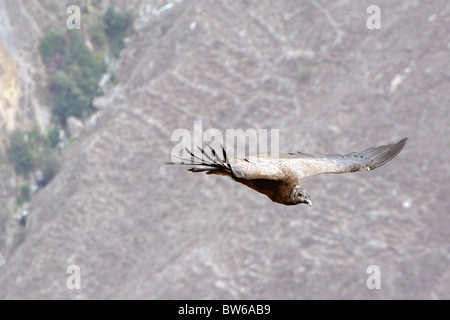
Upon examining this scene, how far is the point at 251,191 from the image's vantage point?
61906 millimetres

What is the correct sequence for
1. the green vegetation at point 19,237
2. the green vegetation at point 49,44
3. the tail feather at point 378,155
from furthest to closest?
the green vegetation at point 49,44
the green vegetation at point 19,237
the tail feather at point 378,155

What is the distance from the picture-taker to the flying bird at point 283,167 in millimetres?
13781

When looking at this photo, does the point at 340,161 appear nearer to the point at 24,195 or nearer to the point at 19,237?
the point at 19,237

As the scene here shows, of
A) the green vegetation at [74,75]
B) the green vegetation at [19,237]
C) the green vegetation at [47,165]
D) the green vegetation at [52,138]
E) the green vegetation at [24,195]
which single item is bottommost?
the green vegetation at [19,237]

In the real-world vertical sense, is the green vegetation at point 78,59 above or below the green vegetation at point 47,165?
above

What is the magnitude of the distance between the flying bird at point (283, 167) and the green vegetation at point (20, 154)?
66387 mm

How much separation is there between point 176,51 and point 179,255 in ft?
70.5

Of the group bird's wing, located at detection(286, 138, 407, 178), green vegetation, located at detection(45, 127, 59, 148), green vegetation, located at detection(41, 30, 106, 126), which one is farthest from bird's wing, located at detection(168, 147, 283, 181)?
green vegetation, located at detection(41, 30, 106, 126)

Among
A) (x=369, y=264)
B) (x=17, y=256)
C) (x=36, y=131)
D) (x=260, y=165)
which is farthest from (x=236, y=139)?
(x=260, y=165)

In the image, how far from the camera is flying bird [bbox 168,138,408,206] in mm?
13781

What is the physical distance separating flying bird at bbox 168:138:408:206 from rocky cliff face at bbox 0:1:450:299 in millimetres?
38405

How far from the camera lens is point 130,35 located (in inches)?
3524

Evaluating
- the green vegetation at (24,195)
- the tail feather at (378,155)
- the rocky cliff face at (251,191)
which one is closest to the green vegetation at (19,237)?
the rocky cliff face at (251,191)

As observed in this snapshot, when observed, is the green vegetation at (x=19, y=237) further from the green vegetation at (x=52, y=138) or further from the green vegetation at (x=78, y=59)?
the green vegetation at (x=78, y=59)
